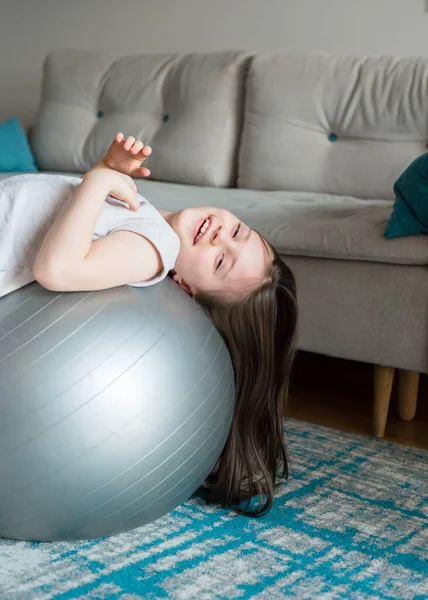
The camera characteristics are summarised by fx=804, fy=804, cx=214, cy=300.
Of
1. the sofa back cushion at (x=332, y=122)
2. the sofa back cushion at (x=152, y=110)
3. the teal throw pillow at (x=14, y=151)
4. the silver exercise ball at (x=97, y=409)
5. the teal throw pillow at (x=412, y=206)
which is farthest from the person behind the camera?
the teal throw pillow at (x=14, y=151)

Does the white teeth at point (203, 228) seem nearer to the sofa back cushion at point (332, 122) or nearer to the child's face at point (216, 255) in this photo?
the child's face at point (216, 255)

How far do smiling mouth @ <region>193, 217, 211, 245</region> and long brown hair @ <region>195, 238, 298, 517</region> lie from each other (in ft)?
0.37

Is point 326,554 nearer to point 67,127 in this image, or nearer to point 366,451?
point 366,451

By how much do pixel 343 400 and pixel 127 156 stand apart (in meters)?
1.12

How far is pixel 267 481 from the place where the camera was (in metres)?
1.49

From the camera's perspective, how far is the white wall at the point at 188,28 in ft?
9.82

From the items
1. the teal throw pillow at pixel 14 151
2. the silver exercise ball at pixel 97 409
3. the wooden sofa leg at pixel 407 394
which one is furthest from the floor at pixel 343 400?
the teal throw pillow at pixel 14 151

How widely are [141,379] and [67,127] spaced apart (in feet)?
7.73

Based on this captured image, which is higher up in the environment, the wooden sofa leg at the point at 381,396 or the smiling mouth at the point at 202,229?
the smiling mouth at the point at 202,229

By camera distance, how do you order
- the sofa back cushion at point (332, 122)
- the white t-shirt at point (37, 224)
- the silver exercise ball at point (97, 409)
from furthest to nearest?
the sofa back cushion at point (332, 122) → the white t-shirt at point (37, 224) → the silver exercise ball at point (97, 409)

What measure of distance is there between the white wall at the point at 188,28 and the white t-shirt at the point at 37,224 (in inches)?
76.6

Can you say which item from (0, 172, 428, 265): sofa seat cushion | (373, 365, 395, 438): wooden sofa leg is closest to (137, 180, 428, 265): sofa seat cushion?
(0, 172, 428, 265): sofa seat cushion

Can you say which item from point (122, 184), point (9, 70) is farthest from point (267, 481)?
point (9, 70)

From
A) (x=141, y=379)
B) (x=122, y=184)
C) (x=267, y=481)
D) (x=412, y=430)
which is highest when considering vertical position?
(x=122, y=184)
